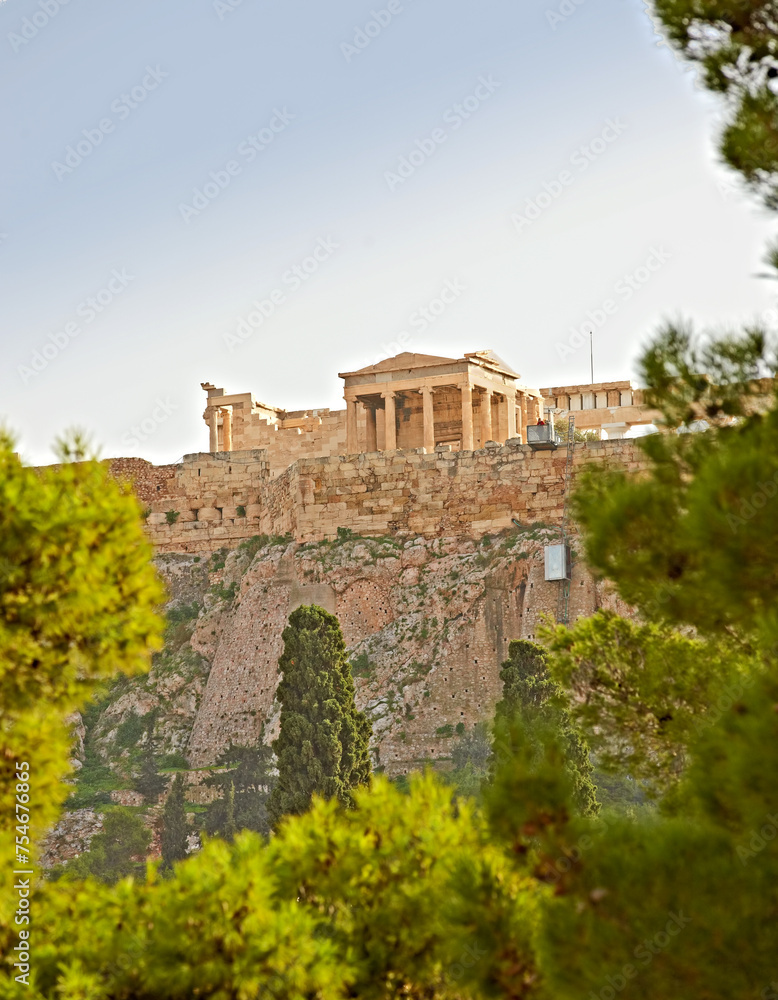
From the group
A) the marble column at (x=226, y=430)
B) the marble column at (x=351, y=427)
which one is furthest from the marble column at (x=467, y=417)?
the marble column at (x=226, y=430)

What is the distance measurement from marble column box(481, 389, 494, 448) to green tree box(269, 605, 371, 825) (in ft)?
51.2

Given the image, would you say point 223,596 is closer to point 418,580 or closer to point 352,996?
point 418,580

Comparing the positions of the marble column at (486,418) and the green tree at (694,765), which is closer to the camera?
the green tree at (694,765)

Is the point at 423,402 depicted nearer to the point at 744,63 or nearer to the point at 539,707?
the point at 539,707

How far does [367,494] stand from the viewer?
32.0 metres

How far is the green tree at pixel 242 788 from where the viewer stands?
2583cm

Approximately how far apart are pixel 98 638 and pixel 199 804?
1948 cm

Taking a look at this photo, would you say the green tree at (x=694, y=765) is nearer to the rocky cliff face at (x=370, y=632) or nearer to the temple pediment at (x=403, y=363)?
the rocky cliff face at (x=370, y=632)

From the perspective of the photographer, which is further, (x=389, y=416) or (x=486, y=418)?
(x=486, y=418)

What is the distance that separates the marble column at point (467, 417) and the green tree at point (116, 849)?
13.5 meters

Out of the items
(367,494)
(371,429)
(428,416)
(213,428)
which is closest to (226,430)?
(213,428)

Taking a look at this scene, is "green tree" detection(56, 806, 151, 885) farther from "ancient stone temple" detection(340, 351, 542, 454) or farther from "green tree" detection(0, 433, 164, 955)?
"green tree" detection(0, 433, 164, 955)

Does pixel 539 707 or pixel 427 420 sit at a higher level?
pixel 427 420

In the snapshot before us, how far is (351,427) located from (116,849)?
15.4 meters
